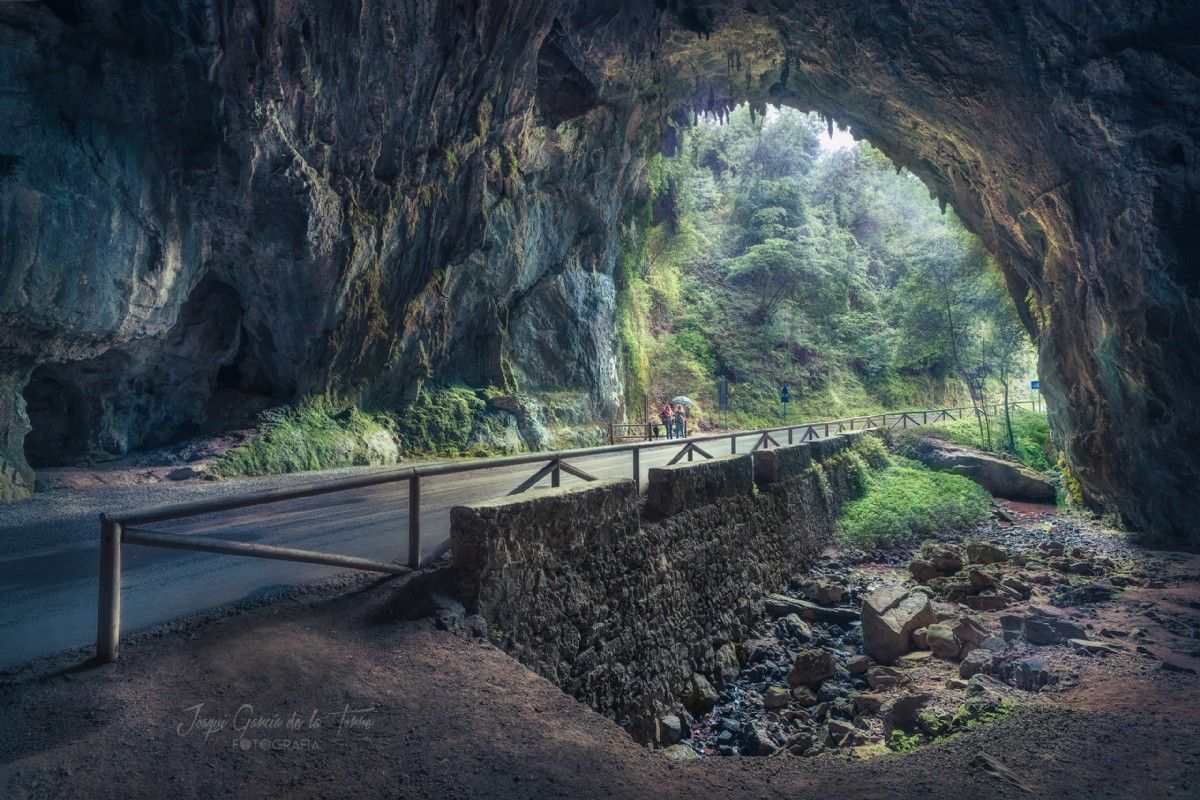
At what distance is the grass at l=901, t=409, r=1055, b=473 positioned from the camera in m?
22.3

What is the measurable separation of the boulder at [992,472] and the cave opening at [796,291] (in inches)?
216

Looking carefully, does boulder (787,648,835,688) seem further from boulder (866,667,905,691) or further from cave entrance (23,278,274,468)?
cave entrance (23,278,274,468)

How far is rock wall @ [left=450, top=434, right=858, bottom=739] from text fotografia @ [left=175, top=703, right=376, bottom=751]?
1.55m

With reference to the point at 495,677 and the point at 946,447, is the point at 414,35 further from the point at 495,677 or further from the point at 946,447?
the point at 946,447

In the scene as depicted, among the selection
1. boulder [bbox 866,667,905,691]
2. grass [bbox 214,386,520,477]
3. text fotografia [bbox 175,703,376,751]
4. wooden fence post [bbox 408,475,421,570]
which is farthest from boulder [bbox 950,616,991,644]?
grass [bbox 214,386,520,477]

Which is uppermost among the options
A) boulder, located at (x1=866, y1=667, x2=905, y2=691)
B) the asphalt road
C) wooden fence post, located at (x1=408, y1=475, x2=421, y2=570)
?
wooden fence post, located at (x1=408, y1=475, x2=421, y2=570)

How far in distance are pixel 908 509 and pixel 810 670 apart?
926 cm

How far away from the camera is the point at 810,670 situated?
7.30 meters

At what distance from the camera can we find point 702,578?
325 inches

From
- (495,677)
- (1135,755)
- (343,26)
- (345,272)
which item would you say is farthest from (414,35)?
(1135,755)

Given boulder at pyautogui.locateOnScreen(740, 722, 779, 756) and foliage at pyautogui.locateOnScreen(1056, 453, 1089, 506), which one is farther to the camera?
foliage at pyautogui.locateOnScreen(1056, 453, 1089, 506)

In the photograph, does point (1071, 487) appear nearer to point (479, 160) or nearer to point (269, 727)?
point (479, 160)

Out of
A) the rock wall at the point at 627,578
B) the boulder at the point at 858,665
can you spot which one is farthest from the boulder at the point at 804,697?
the rock wall at the point at 627,578

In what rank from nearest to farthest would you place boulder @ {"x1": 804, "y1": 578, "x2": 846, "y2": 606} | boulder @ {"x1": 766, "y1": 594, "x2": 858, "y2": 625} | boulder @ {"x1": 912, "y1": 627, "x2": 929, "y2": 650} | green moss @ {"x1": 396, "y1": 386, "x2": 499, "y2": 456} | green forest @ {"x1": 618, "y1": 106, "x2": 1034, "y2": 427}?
boulder @ {"x1": 912, "y1": 627, "x2": 929, "y2": 650}, boulder @ {"x1": 766, "y1": 594, "x2": 858, "y2": 625}, boulder @ {"x1": 804, "y1": 578, "x2": 846, "y2": 606}, green moss @ {"x1": 396, "y1": 386, "x2": 499, "y2": 456}, green forest @ {"x1": 618, "y1": 106, "x2": 1034, "y2": 427}
